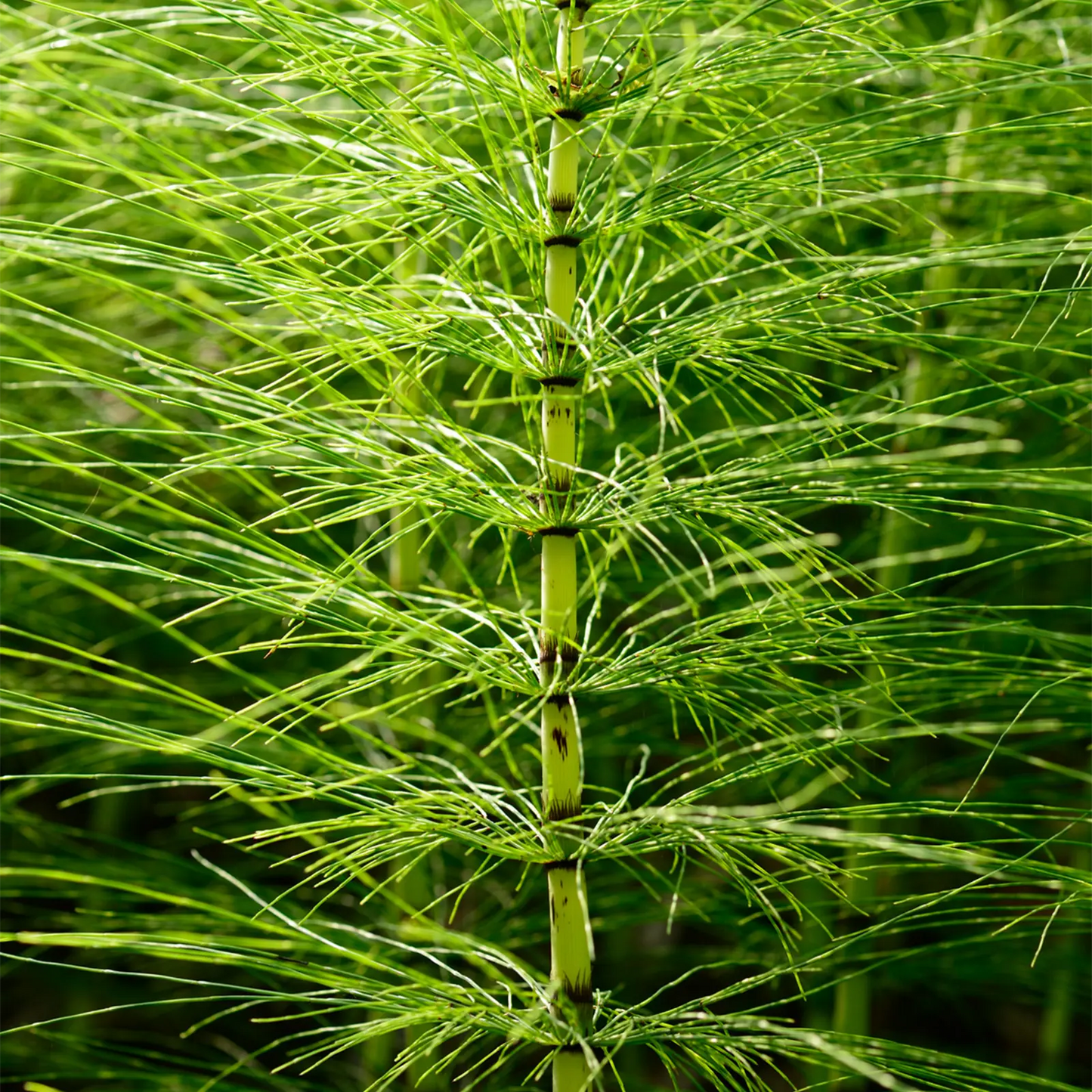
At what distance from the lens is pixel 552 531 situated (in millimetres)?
651

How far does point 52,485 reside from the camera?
5.93 ft

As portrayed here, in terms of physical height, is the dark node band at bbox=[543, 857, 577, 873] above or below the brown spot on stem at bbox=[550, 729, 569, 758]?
below

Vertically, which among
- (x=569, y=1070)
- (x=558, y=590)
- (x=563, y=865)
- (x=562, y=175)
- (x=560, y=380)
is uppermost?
(x=562, y=175)

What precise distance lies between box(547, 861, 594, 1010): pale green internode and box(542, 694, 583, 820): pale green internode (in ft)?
0.12

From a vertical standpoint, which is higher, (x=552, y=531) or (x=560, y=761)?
(x=552, y=531)

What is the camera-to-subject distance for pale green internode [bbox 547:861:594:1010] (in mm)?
648

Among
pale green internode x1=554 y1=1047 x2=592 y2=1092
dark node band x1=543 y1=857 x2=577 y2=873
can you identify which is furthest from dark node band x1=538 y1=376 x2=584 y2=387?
pale green internode x1=554 y1=1047 x2=592 y2=1092

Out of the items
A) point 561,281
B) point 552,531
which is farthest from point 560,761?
point 561,281

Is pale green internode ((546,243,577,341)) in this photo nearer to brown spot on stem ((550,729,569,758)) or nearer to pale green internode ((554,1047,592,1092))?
brown spot on stem ((550,729,569,758))

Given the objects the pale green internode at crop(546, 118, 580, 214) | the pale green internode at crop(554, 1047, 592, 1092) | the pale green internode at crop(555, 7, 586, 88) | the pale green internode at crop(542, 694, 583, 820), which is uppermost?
the pale green internode at crop(555, 7, 586, 88)

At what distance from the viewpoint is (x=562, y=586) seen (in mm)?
660

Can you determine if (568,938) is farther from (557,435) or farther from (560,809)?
(557,435)

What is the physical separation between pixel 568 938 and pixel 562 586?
0.22 metres

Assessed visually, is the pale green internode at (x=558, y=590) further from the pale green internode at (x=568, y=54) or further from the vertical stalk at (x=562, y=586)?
the pale green internode at (x=568, y=54)
